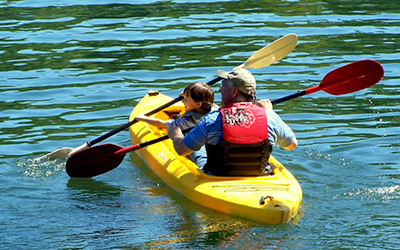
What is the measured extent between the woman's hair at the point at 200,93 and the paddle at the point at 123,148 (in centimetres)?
96

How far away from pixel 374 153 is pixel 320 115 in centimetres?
143

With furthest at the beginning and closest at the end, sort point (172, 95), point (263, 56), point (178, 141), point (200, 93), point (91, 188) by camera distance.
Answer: point (172, 95)
point (263, 56)
point (91, 188)
point (200, 93)
point (178, 141)

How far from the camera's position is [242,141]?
4.98 meters

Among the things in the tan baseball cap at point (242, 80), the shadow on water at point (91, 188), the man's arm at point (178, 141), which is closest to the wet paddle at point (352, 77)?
the tan baseball cap at point (242, 80)

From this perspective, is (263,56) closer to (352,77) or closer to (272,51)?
(272,51)

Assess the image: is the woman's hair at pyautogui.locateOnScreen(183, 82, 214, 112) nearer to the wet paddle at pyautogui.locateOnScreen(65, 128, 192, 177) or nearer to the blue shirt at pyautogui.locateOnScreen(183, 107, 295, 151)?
the blue shirt at pyautogui.locateOnScreen(183, 107, 295, 151)

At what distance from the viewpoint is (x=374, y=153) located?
6.65 m

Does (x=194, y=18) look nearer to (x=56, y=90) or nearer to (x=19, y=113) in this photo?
(x=56, y=90)

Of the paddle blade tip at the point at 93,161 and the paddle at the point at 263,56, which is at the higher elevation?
the paddle at the point at 263,56

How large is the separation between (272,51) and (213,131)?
2.16 metres

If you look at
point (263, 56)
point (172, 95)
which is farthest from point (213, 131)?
point (172, 95)

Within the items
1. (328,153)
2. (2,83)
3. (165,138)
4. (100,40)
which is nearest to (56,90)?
(2,83)

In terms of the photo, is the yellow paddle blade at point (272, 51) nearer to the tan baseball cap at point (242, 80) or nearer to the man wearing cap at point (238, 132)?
the man wearing cap at point (238, 132)

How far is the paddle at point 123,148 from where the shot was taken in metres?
6.16
